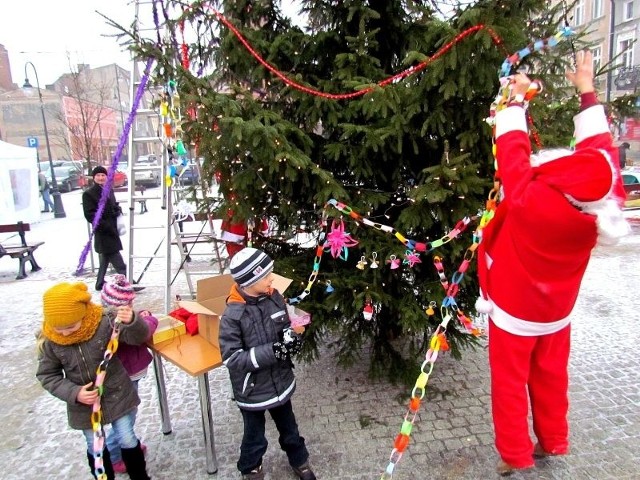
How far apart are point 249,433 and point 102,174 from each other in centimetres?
560

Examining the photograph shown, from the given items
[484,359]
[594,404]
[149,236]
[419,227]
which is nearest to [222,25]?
[419,227]

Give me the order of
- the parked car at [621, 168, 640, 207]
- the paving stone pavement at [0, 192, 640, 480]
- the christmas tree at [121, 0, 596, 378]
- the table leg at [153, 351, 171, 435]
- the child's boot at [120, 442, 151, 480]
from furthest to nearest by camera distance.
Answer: the parked car at [621, 168, 640, 207] < the table leg at [153, 351, 171, 435] < the paving stone pavement at [0, 192, 640, 480] < the christmas tree at [121, 0, 596, 378] < the child's boot at [120, 442, 151, 480]

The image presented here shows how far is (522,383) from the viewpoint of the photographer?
2607 millimetres

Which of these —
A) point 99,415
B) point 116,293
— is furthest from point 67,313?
point 99,415

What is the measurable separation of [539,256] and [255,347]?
162 centimetres

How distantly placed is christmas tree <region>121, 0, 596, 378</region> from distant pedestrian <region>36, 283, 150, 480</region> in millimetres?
1284

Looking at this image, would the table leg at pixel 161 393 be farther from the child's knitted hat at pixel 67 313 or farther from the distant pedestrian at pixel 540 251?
the distant pedestrian at pixel 540 251

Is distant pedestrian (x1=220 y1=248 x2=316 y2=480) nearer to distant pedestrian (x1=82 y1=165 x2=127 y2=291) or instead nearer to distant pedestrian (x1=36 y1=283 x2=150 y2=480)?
distant pedestrian (x1=36 y1=283 x2=150 y2=480)

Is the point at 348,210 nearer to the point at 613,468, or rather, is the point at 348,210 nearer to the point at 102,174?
the point at 613,468

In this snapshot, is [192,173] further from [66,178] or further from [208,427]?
[66,178]

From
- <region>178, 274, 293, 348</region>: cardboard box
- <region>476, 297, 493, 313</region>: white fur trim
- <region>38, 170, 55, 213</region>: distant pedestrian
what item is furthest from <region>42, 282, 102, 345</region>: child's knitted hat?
<region>38, 170, 55, 213</region>: distant pedestrian

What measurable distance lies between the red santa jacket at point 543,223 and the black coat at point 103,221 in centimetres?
616

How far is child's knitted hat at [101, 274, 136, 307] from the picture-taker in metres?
2.67

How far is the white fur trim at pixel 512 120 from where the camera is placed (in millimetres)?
2320
